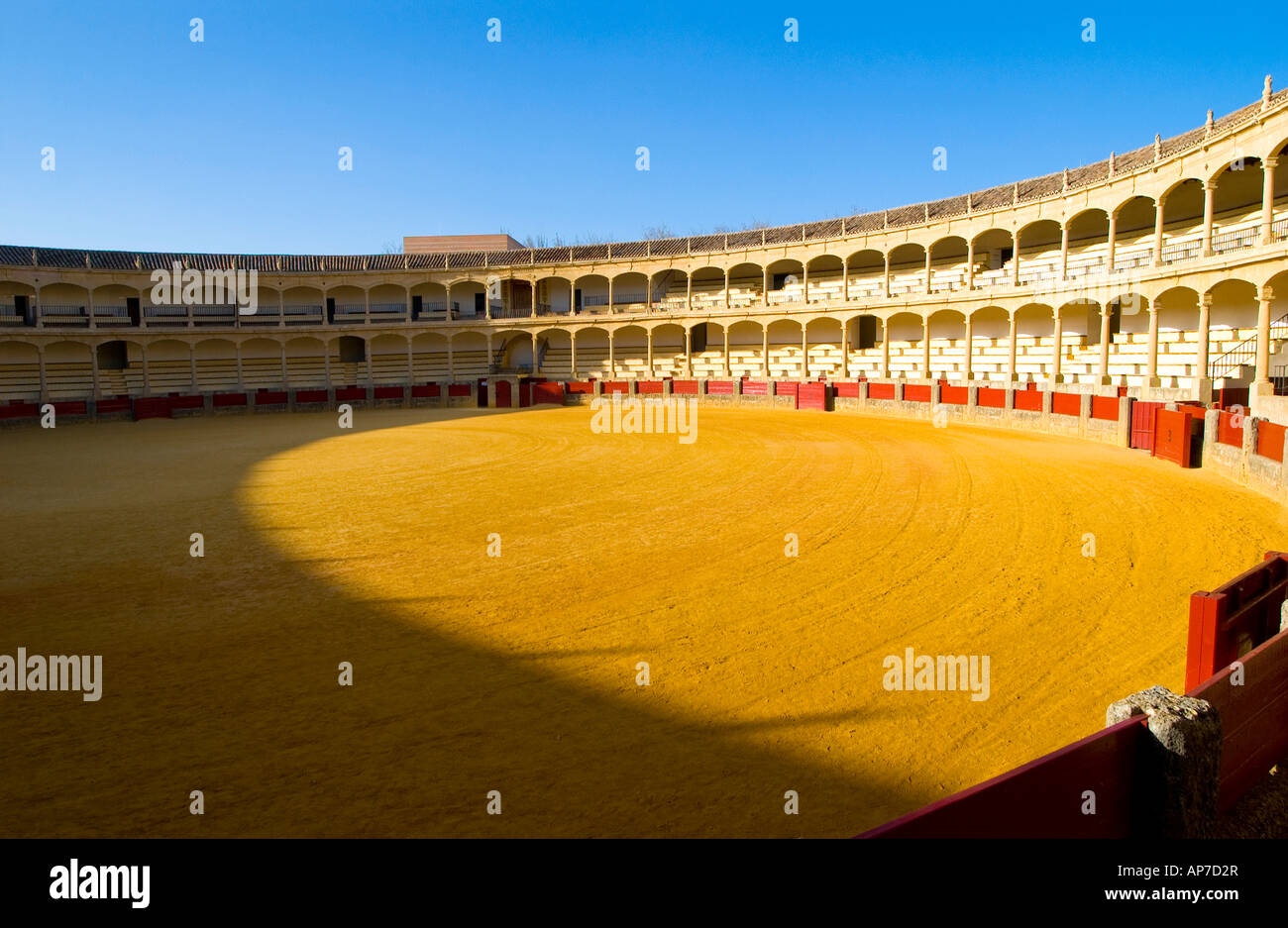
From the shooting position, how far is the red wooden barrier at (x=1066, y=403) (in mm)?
19172

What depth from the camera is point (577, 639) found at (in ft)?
20.3

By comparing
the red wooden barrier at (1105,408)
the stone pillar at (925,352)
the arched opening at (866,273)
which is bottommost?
the red wooden barrier at (1105,408)

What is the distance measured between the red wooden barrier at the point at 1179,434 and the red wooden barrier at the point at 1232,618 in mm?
10491

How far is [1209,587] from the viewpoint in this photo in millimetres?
7133

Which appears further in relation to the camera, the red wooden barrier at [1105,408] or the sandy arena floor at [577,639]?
the red wooden barrier at [1105,408]

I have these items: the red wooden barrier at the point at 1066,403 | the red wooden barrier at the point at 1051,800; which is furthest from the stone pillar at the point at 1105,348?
the red wooden barrier at the point at 1051,800

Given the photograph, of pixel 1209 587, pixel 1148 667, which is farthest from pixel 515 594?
pixel 1209 587

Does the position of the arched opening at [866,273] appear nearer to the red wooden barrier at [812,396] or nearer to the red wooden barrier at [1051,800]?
the red wooden barrier at [812,396]

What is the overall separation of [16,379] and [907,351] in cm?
3742

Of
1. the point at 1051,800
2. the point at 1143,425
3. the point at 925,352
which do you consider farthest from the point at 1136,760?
the point at 925,352

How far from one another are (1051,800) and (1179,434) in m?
14.1

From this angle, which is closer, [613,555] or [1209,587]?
[1209,587]
